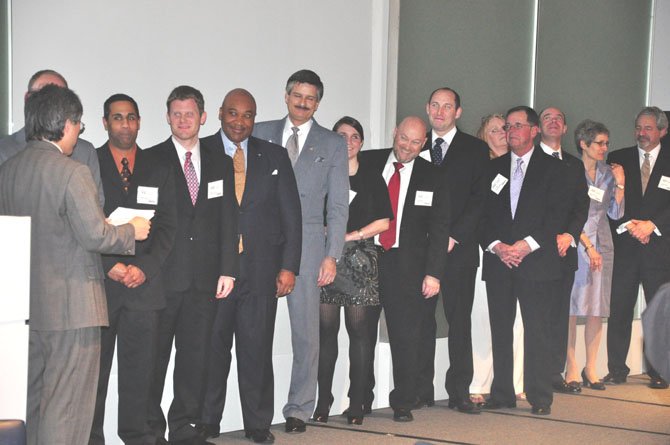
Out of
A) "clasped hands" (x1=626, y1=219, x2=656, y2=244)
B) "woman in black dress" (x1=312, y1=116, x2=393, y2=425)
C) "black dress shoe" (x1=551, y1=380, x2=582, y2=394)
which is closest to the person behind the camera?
"woman in black dress" (x1=312, y1=116, x2=393, y2=425)

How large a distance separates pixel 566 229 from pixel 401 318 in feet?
4.52

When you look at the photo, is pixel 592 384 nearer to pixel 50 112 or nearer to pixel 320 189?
pixel 320 189

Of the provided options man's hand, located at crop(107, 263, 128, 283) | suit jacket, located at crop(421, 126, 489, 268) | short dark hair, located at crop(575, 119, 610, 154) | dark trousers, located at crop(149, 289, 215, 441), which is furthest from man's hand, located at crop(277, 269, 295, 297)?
short dark hair, located at crop(575, 119, 610, 154)

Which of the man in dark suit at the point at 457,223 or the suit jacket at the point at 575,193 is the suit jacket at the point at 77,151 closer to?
the man in dark suit at the point at 457,223

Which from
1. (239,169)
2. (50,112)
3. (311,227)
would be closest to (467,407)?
(311,227)

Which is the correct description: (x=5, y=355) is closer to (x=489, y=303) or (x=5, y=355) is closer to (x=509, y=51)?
(x=489, y=303)

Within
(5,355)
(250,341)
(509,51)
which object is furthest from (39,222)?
(509,51)

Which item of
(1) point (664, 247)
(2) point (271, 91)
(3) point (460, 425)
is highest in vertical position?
(2) point (271, 91)

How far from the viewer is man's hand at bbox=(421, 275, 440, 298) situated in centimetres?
530

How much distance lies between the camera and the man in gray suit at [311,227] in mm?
4961

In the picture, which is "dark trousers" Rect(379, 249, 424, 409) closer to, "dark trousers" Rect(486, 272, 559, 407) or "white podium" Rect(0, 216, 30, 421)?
"dark trousers" Rect(486, 272, 559, 407)

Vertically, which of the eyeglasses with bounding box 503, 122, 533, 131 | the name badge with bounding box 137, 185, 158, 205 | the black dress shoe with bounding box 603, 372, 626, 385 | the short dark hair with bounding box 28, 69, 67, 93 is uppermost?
the short dark hair with bounding box 28, 69, 67, 93

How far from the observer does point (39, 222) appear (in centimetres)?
338

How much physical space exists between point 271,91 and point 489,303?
74.6 inches
